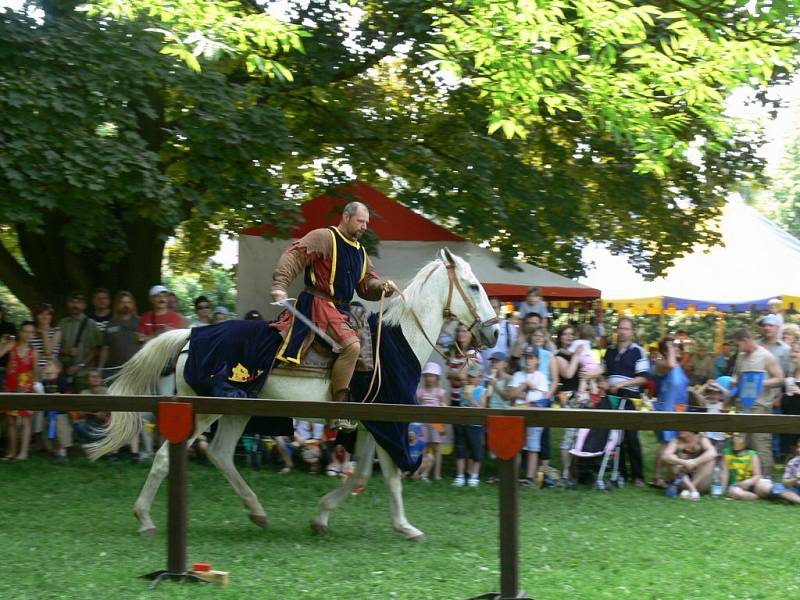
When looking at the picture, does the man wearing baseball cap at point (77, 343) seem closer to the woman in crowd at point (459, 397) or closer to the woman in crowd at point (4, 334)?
the woman in crowd at point (4, 334)

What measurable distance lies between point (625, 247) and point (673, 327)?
958 cm

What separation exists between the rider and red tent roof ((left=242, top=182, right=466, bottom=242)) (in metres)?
5.65

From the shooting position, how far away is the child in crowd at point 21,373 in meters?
11.4

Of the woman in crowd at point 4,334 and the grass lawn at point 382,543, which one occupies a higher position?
the woman in crowd at point 4,334

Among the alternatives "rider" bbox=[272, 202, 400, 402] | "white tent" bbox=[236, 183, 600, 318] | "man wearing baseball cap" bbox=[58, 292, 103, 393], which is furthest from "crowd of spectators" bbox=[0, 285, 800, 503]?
"rider" bbox=[272, 202, 400, 402]

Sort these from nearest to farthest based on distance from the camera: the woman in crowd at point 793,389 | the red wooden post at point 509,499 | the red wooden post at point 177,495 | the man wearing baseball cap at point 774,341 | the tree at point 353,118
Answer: the red wooden post at point 509,499 < the red wooden post at point 177,495 < the tree at point 353,118 < the woman in crowd at point 793,389 < the man wearing baseball cap at point 774,341

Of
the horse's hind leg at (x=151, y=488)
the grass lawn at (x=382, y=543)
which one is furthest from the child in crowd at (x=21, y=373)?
the horse's hind leg at (x=151, y=488)

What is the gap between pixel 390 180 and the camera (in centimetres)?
1414

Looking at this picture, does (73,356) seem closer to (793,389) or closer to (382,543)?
(382,543)

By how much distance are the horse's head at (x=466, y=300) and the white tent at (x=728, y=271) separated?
9.81 metres

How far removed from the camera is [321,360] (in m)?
7.62

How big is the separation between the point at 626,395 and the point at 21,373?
6.61 metres

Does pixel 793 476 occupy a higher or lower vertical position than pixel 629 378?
lower

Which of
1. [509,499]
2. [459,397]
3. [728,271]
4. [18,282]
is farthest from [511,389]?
[728,271]
